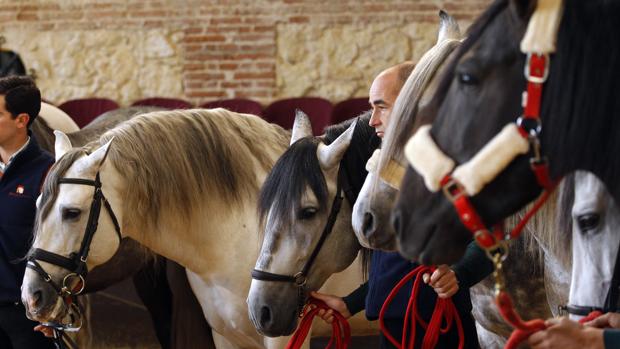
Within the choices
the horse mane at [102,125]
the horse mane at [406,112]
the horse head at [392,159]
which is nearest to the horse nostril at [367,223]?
the horse head at [392,159]

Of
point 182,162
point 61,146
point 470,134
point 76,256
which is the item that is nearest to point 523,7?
point 470,134

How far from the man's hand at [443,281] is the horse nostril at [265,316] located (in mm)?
560

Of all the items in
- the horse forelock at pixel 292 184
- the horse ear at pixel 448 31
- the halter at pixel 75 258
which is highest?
the horse ear at pixel 448 31

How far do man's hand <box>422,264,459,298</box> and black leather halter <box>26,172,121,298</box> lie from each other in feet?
4.72

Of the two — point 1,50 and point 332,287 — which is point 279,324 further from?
point 1,50

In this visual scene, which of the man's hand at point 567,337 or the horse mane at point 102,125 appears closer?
the man's hand at point 567,337

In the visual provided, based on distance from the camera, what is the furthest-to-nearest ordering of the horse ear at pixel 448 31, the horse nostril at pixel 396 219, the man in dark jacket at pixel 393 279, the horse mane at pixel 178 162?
the horse mane at pixel 178 162
the man in dark jacket at pixel 393 279
the horse ear at pixel 448 31
the horse nostril at pixel 396 219

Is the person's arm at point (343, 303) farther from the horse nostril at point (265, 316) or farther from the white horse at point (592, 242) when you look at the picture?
the white horse at point (592, 242)

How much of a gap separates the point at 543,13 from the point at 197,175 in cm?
229

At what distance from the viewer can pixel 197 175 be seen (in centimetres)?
369

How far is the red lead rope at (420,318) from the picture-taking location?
272 centimetres

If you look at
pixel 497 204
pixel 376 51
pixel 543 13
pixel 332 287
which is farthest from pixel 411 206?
pixel 376 51

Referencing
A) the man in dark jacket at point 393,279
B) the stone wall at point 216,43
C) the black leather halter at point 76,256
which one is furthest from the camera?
the stone wall at point 216,43

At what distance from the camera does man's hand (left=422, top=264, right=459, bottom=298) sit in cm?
260
